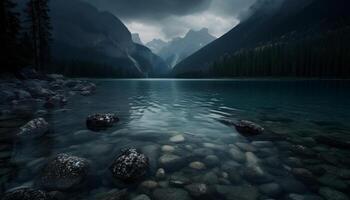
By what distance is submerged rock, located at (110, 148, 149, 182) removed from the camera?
493 cm

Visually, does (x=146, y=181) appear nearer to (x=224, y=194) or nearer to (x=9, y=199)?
(x=224, y=194)

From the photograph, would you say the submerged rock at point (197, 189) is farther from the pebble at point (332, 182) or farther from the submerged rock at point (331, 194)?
the pebble at point (332, 182)

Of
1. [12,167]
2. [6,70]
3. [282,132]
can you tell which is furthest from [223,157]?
[6,70]

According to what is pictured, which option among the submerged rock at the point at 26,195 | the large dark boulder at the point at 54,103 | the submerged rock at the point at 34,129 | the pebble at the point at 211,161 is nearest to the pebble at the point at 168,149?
the pebble at the point at 211,161

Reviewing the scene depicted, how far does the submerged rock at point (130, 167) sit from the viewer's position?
493cm

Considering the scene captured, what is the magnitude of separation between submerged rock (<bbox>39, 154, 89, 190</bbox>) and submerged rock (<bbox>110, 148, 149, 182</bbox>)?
79 centimetres

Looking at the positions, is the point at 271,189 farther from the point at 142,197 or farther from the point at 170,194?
the point at 142,197

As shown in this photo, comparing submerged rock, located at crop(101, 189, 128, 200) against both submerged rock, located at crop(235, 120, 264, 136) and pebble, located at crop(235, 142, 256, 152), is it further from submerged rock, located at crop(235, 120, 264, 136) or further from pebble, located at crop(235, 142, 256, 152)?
submerged rock, located at crop(235, 120, 264, 136)

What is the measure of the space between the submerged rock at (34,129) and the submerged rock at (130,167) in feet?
17.6

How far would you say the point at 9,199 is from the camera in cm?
370

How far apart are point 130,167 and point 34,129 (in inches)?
246

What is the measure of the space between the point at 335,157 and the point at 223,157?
3.62m

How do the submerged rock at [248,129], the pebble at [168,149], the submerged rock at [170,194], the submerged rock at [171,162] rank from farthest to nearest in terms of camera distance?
the submerged rock at [248,129]
the pebble at [168,149]
the submerged rock at [171,162]
the submerged rock at [170,194]

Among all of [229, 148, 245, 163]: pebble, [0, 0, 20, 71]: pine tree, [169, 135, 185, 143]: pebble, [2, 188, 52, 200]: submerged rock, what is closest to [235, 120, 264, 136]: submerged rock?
[229, 148, 245, 163]: pebble
